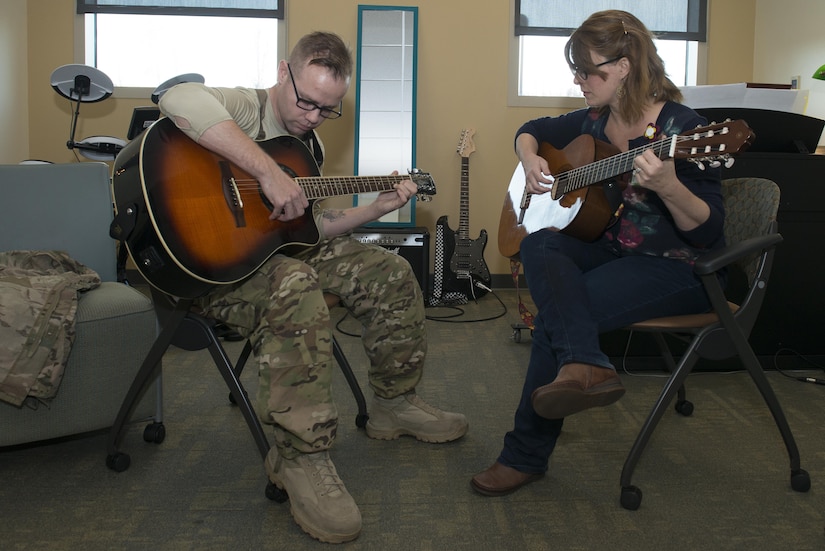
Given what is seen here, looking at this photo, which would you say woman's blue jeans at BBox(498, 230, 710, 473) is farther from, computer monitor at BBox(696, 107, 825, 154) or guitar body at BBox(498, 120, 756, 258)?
computer monitor at BBox(696, 107, 825, 154)

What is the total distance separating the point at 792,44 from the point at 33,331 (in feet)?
14.5

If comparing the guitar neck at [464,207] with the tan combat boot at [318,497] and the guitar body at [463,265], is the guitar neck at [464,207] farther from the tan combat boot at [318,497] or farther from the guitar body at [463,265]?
the tan combat boot at [318,497]

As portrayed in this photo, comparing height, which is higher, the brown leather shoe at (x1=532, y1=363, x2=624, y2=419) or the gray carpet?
the brown leather shoe at (x1=532, y1=363, x2=624, y2=419)

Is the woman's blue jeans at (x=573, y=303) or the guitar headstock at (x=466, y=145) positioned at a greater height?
the guitar headstock at (x=466, y=145)

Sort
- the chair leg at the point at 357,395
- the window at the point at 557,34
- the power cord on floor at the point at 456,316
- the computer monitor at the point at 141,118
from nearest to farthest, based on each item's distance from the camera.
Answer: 1. the chair leg at the point at 357,395
2. the computer monitor at the point at 141,118
3. the power cord on floor at the point at 456,316
4. the window at the point at 557,34

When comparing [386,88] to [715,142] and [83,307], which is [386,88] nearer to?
[83,307]

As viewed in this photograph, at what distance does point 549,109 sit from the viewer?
4676 mm

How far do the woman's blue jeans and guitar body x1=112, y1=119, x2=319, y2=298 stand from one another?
2.06ft

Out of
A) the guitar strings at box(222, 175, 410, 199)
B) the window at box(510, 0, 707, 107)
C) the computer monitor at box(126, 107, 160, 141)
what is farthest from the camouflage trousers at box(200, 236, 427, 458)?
the window at box(510, 0, 707, 107)

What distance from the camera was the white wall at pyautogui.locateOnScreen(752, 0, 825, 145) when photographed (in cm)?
390

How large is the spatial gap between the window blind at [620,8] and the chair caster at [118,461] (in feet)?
12.5

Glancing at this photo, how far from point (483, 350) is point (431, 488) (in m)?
1.38

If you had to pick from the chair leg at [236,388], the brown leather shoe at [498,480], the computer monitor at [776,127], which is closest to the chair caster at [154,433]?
the chair leg at [236,388]

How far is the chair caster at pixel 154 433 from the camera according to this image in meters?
1.86
